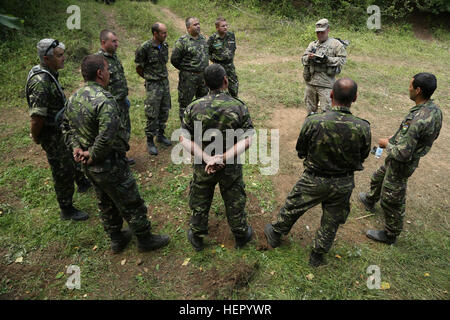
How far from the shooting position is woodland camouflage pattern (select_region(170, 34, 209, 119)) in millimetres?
5141

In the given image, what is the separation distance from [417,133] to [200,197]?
2493 mm

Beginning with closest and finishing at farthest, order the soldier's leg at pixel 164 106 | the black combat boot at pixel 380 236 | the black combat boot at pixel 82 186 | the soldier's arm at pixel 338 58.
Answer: the black combat boot at pixel 380 236 < the black combat boot at pixel 82 186 < the soldier's arm at pixel 338 58 < the soldier's leg at pixel 164 106

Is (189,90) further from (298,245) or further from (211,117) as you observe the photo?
(298,245)

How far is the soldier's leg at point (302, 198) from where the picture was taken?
2.98 m

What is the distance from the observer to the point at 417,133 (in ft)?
10.2

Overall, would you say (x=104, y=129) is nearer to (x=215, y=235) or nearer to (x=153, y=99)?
(x=215, y=235)

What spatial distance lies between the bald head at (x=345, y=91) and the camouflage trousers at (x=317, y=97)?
2577 mm

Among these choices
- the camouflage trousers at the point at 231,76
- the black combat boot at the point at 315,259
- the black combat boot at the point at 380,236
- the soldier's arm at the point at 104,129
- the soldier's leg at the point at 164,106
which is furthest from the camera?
the camouflage trousers at the point at 231,76

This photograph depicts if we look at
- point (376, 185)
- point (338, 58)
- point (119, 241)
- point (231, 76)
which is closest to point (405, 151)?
point (376, 185)

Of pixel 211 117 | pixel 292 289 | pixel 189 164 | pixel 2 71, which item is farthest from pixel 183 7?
pixel 292 289

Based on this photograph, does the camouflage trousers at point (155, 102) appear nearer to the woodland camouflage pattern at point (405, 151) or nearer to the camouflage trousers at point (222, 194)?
the camouflage trousers at point (222, 194)

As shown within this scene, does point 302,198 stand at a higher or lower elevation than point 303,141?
lower

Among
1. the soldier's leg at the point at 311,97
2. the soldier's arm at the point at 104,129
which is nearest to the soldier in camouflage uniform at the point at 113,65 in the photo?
the soldier's arm at the point at 104,129

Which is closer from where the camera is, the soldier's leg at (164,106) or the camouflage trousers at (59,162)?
the camouflage trousers at (59,162)
